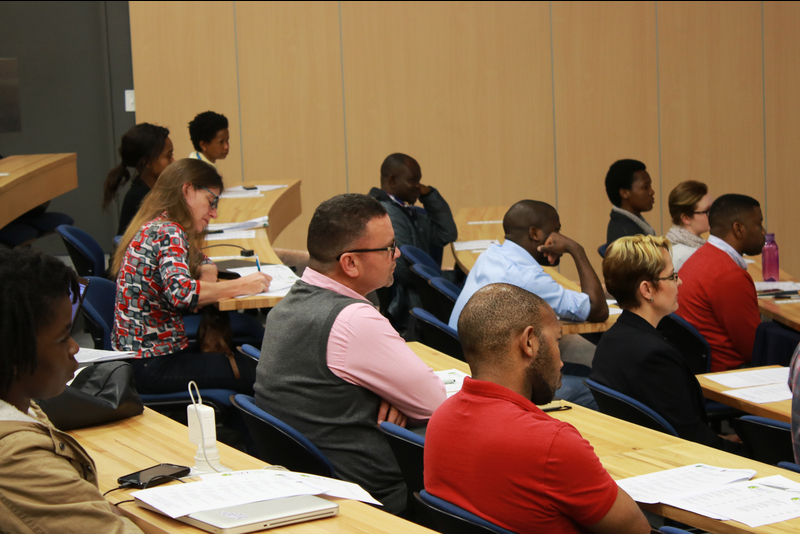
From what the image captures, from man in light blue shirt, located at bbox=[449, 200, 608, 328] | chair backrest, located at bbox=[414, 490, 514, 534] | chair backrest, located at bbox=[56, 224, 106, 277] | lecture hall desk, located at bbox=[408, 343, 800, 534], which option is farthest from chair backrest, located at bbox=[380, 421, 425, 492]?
chair backrest, located at bbox=[56, 224, 106, 277]

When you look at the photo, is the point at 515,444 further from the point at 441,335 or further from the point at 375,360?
the point at 441,335

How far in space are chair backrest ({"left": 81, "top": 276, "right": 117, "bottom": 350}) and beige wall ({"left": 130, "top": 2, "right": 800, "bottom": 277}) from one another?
4.30 meters

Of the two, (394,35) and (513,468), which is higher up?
(394,35)

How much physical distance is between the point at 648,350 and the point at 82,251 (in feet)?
9.75

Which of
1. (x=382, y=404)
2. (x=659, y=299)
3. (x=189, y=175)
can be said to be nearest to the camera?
(x=382, y=404)

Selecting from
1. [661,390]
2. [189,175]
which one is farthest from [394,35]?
[661,390]

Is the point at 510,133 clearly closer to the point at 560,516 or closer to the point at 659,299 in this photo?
the point at 659,299

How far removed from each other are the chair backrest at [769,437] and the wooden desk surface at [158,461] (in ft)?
4.49

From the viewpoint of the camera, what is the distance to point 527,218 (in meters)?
3.76

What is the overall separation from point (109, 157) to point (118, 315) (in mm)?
4758

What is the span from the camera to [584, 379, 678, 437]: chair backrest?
7.80 ft

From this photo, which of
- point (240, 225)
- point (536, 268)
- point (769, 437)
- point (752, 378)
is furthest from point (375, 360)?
point (240, 225)

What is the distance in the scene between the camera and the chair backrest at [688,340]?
3.56 meters

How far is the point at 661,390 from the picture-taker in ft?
8.32
